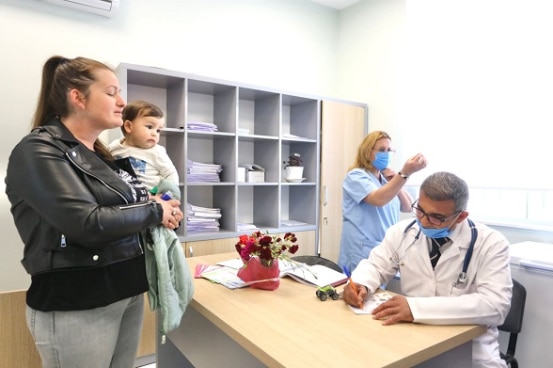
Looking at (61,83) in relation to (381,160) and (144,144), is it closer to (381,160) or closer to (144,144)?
(144,144)

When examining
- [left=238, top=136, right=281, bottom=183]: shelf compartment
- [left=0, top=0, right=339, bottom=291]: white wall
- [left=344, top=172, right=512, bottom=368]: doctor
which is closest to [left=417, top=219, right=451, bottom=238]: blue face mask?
[left=344, top=172, right=512, bottom=368]: doctor

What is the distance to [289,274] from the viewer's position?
1.68 m

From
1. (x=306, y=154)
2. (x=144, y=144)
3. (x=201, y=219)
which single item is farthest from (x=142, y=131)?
(x=306, y=154)

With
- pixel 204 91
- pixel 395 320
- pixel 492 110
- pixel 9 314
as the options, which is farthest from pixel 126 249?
pixel 492 110

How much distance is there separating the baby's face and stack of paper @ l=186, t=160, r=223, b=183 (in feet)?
3.18

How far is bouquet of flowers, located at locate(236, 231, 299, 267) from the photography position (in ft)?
4.88

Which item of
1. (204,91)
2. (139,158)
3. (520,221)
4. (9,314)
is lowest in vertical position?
(9,314)

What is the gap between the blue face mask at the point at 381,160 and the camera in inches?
92.8

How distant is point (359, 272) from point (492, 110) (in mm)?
1837

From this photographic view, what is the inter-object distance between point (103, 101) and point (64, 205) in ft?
1.20

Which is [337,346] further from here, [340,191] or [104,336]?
[340,191]

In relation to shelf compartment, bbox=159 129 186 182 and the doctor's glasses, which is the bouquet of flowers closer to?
the doctor's glasses

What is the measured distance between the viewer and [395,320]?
3.94 feet

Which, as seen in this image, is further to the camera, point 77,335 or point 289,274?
point 289,274
